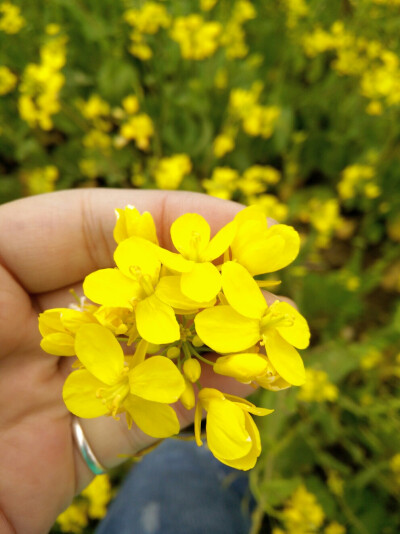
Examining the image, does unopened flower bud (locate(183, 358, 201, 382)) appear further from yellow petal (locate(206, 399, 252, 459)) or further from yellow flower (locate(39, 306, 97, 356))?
yellow flower (locate(39, 306, 97, 356))

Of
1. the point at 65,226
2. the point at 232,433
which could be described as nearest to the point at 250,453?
Answer: the point at 232,433

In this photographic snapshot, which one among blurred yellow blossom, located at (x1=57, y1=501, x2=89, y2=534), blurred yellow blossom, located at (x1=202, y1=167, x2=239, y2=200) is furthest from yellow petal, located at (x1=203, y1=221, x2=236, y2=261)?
blurred yellow blossom, located at (x1=57, y1=501, x2=89, y2=534)

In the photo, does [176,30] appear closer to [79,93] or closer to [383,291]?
[79,93]

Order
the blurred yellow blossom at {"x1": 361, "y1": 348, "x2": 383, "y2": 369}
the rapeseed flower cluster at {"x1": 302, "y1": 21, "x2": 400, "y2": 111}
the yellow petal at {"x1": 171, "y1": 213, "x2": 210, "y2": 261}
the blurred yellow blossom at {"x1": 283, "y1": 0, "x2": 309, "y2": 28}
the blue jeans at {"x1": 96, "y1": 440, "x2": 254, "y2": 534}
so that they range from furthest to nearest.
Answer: the blurred yellow blossom at {"x1": 283, "y1": 0, "x2": 309, "y2": 28}
the rapeseed flower cluster at {"x1": 302, "y1": 21, "x2": 400, "y2": 111}
the blurred yellow blossom at {"x1": 361, "y1": 348, "x2": 383, "y2": 369}
the blue jeans at {"x1": 96, "y1": 440, "x2": 254, "y2": 534}
the yellow petal at {"x1": 171, "y1": 213, "x2": 210, "y2": 261}

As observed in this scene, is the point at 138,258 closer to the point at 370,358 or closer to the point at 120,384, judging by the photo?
the point at 120,384

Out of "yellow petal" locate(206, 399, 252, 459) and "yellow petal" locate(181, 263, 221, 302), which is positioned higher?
"yellow petal" locate(181, 263, 221, 302)

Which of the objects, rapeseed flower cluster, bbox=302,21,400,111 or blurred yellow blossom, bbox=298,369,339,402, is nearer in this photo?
blurred yellow blossom, bbox=298,369,339,402

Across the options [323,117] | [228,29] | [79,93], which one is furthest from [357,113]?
[79,93]
